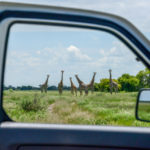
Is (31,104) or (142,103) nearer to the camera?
(142,103)

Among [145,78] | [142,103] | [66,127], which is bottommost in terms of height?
[66,127]

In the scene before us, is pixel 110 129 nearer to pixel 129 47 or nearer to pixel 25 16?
pixel 129 47

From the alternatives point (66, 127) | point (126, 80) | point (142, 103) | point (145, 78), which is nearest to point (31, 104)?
point (126, 80)

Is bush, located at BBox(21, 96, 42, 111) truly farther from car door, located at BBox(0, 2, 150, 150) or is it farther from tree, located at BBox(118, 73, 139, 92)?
car door, located at BBox(0, 2, 150, 150)

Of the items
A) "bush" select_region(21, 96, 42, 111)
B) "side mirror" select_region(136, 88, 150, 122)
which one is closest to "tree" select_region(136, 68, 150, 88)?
"side mirror" select_region(136, 88, 150, 122)

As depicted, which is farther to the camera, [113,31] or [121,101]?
[121,101]

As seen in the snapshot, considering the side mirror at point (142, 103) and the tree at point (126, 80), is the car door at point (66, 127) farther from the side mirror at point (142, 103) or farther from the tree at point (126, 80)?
the tree at point (126, 80)

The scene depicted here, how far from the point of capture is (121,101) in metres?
13.2

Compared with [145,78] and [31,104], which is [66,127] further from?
[31,104]

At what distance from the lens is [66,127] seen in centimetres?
253

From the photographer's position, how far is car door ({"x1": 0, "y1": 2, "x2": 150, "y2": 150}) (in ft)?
8.20

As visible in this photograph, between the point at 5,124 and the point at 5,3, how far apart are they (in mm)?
705

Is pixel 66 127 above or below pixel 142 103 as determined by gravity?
below

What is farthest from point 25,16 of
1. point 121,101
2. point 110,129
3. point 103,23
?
point 121,101
